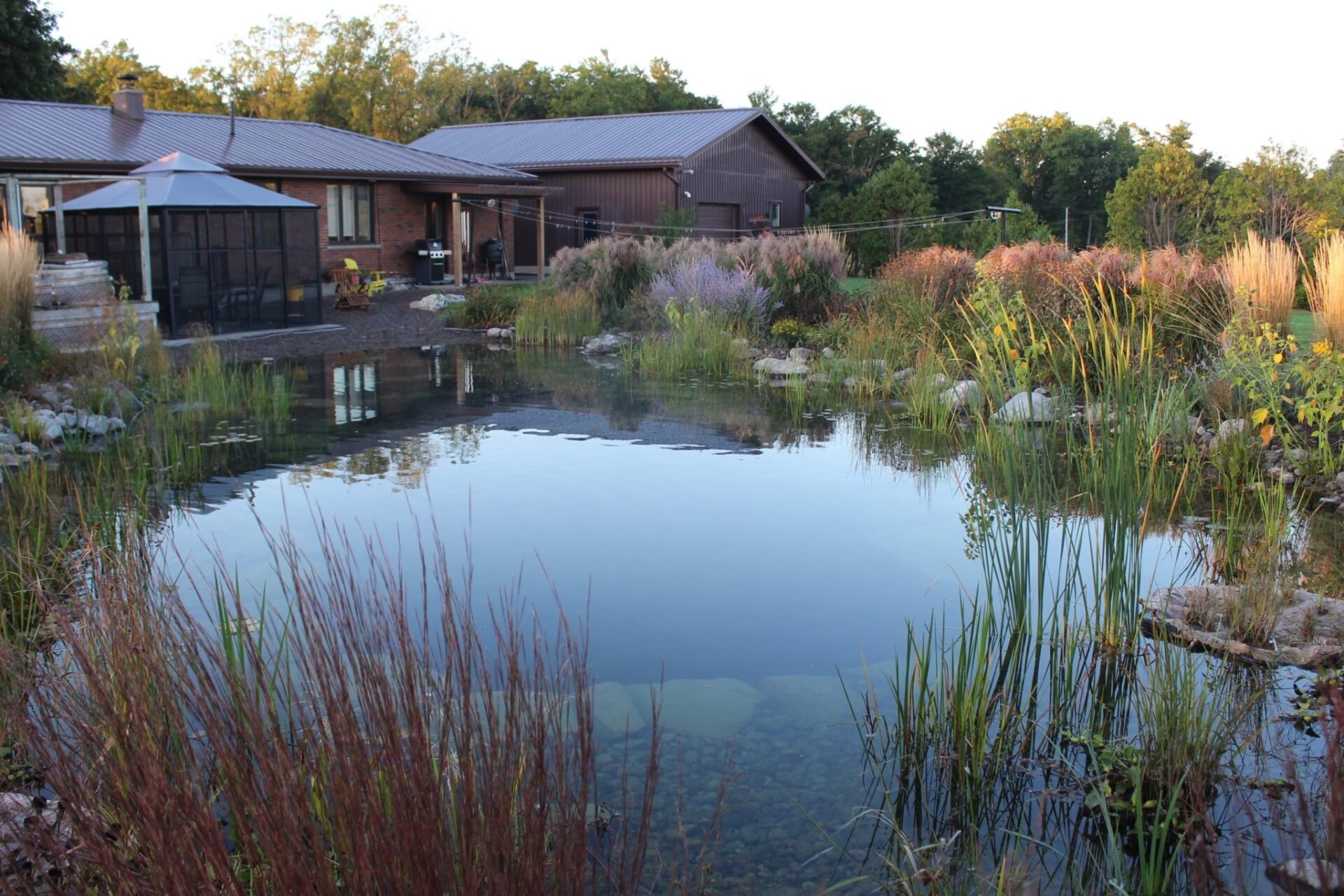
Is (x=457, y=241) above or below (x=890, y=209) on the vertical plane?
below

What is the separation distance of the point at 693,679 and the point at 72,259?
12.7 m

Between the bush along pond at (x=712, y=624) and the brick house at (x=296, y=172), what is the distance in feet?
27.0

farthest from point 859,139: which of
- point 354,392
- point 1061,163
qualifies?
point 354,392

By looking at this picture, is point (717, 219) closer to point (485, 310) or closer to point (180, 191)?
point (485, 310)

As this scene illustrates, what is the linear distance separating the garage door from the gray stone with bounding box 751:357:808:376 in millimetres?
15341

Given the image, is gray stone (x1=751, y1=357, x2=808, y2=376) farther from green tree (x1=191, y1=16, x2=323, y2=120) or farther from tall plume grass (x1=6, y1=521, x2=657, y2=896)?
green tree (x1=191, y1=16, x2=323, y2=120)

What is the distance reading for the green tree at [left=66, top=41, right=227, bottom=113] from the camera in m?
42.9

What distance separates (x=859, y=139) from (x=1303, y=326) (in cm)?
2481

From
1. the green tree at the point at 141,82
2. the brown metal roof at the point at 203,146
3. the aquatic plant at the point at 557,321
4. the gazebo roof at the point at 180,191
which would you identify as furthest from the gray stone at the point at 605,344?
the green tree at the point at 141,82

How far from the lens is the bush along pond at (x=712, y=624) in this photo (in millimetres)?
2389

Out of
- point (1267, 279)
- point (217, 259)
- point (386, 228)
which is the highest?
point (386, 228)

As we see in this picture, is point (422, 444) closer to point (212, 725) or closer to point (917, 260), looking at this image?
point (917, 260)

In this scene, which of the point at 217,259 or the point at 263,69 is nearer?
the point at 217,259

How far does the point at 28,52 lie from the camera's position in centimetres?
2702
